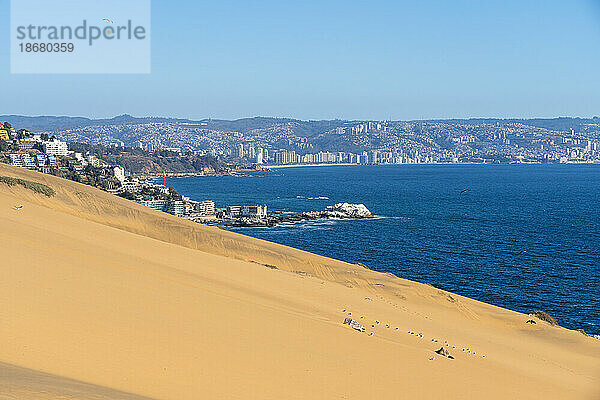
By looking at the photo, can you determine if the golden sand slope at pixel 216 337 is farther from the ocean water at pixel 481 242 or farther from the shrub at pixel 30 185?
the ocean water at pixel 481 242

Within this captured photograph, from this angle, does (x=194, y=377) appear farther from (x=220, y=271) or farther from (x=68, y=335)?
(x=220, y=271)

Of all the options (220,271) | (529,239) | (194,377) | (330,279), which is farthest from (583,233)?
(194,377)

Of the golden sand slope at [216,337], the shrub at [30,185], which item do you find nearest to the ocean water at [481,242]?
the golden sand slope at [216,337]

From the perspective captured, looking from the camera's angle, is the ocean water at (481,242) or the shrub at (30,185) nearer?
the shrub at (30,185)

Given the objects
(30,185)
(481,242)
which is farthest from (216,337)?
(481,242)

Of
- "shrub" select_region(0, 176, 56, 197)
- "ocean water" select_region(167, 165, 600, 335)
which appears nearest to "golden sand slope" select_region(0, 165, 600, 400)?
"shrub" select_region(0, 176, 56, 197)

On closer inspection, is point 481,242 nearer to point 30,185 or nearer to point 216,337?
point 30,185

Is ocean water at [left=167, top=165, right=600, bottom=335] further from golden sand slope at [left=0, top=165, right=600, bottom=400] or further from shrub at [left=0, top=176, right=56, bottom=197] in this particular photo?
shrub at [left=0, top=176, right=56, bottom=197]
